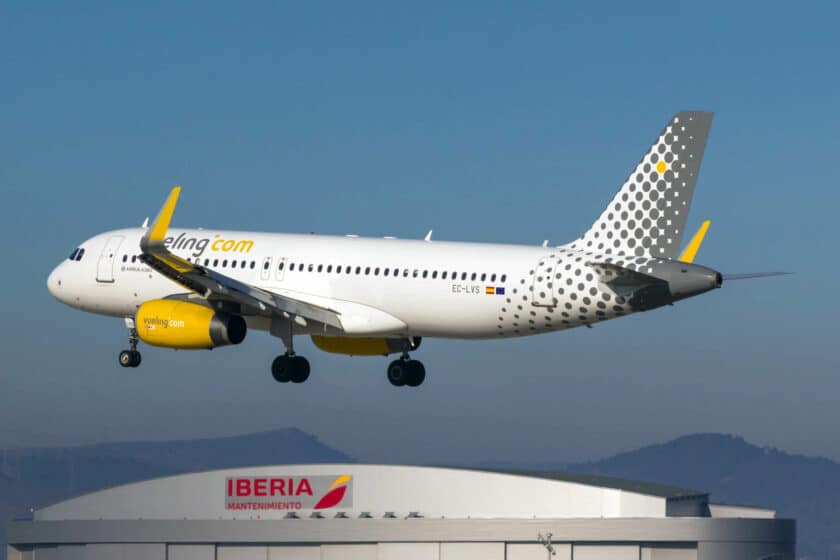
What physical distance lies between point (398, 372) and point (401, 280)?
7167 mm

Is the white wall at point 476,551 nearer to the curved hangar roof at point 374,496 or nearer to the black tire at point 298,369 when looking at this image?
the curved hangar roof at point 374,496

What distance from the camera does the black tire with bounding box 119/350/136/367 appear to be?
81.9m

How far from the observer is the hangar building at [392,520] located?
378 feet

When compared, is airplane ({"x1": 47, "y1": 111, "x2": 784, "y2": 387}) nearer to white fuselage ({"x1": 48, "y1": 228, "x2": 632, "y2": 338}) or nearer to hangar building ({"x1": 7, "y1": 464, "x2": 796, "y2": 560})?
white fuselage ({"x1": 48, "y1": 228, "x2": 632, "y2": 338})

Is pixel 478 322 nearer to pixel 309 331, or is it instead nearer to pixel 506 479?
pixel 309 331

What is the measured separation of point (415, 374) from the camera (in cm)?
7962

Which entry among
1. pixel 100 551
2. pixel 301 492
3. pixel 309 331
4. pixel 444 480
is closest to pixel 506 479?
pixel 444 480

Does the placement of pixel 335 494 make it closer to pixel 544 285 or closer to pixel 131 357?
pixel 131 357

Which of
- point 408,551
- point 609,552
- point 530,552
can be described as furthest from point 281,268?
point 609,552

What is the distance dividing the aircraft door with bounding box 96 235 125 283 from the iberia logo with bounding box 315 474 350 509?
1821 inches

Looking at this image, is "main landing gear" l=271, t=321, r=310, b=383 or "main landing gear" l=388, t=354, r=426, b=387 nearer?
"main landing gear" l=271, t=321, r=310, b=383

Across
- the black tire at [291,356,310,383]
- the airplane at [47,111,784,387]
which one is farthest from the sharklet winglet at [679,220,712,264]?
the black tire at [291,356,310,383]

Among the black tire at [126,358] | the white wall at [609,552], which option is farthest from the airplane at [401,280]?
the white wall at [609,552]

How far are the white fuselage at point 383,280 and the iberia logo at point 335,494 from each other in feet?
145
